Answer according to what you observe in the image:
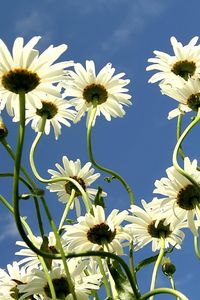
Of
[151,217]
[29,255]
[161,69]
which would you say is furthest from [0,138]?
[161,69]

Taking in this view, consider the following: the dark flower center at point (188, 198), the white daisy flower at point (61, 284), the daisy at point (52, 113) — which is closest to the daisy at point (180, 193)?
the dark flower center at point (188, 198)

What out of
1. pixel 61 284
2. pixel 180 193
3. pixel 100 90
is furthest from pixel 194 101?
pixel 61 284

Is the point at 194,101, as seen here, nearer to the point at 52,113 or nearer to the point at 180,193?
the point at 180,193

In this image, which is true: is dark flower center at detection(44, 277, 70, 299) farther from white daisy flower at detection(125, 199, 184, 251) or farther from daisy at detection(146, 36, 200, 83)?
daisy at detection(146, 36, 200, 83)

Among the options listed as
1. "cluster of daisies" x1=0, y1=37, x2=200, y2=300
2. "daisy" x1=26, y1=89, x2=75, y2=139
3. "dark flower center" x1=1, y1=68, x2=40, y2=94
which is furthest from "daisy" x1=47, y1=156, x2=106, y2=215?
"dark flower center" x1=1, y1=68, x2=40, y2=94

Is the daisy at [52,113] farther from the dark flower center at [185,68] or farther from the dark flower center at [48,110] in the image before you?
the dark flower center at [185,68]
